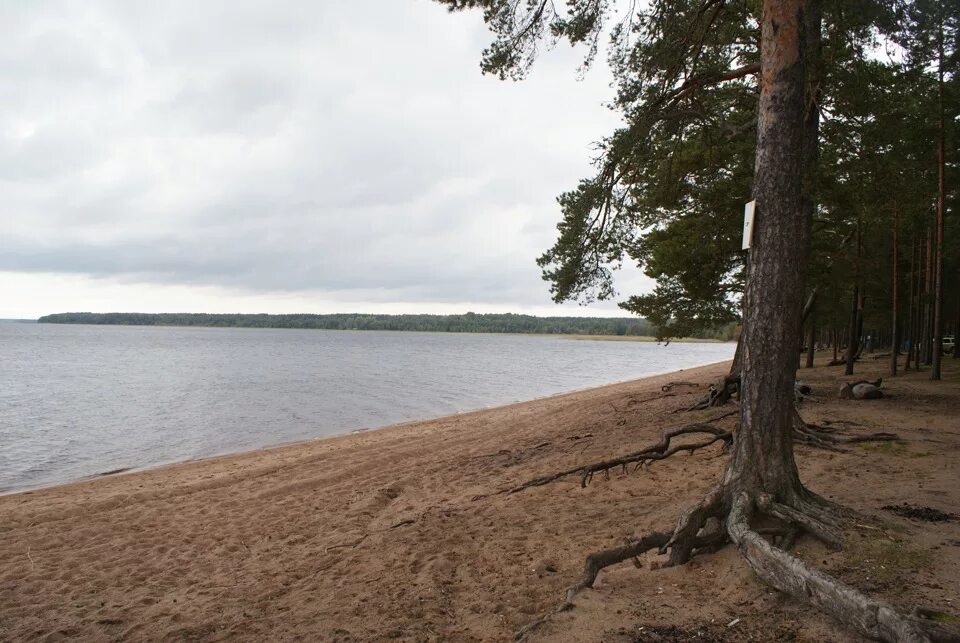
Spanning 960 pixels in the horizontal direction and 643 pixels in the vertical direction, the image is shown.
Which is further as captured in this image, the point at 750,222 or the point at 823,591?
the point at 750,222

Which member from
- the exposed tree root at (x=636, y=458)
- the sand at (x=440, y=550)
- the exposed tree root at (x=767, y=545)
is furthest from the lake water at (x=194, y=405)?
the exposed tree root at (x=767, y=545)

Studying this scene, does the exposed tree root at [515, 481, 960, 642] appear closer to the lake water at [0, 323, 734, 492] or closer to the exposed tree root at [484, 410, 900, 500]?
the exposed tree root at [484, 410, 900, 500]

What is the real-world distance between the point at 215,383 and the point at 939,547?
1617 inches

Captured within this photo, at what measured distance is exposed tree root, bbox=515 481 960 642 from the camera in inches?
131

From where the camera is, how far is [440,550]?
6.47m

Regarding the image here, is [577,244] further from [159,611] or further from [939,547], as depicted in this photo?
[159,611]

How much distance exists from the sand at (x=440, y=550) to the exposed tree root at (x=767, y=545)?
13 cm

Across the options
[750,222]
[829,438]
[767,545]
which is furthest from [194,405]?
[767,545]

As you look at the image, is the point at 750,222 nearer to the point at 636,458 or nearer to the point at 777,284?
the point at 777,284

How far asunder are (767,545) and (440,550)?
3.56 m

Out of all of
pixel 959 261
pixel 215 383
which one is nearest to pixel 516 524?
pixel 959 261

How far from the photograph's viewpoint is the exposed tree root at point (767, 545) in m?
3.34

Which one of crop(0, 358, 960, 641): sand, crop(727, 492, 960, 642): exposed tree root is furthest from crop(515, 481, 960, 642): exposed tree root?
crop(0, 358, 960, 641): sand

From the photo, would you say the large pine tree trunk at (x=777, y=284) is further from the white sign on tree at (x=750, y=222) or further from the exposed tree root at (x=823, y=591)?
the exposed tree root at (x=823, y=591)
